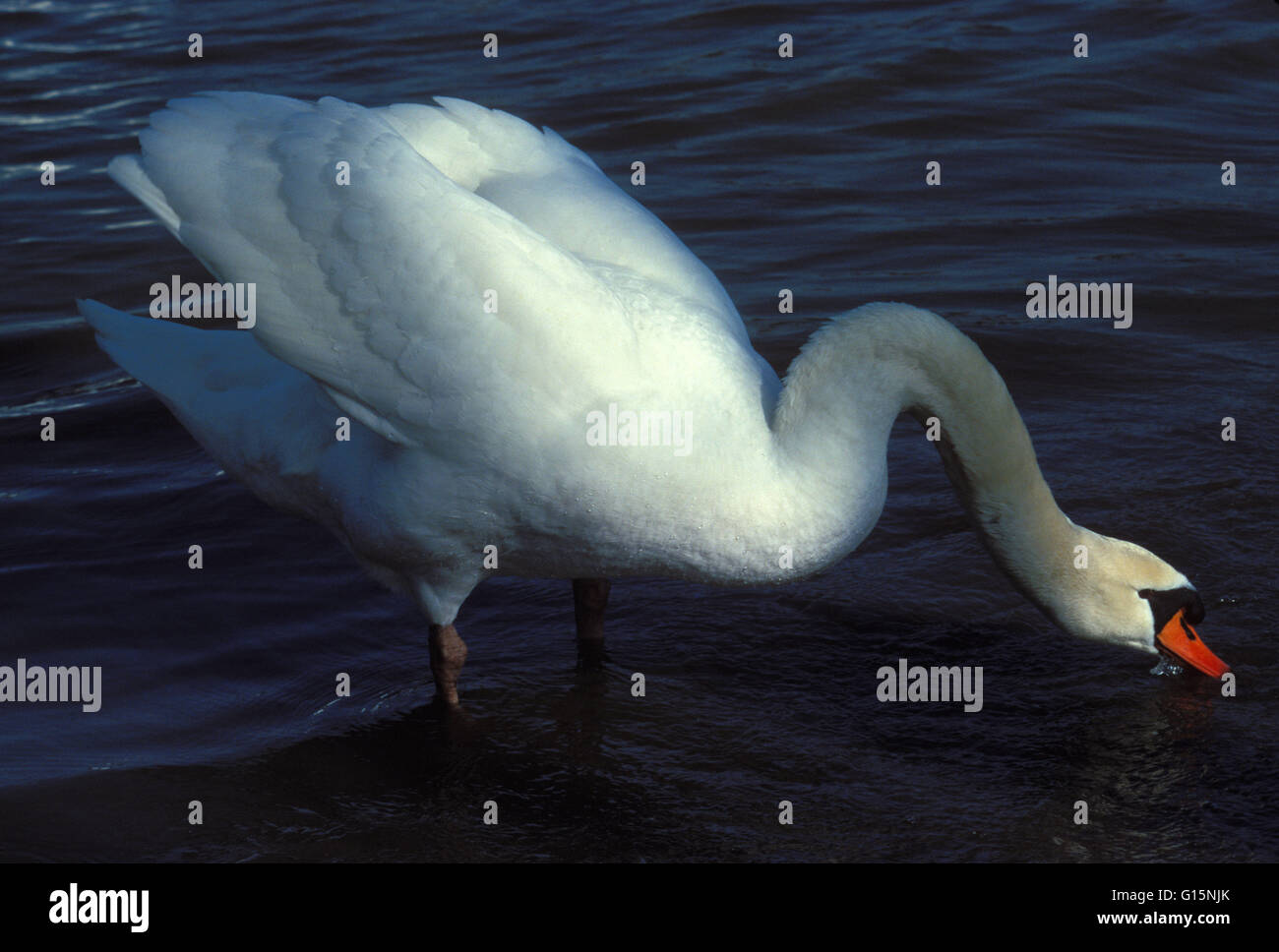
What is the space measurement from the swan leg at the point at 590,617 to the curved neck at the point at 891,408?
1.32 m

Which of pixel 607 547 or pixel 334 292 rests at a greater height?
pixel 334 292

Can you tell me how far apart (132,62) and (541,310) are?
31.2 feet

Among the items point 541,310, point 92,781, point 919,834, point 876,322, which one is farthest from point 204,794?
point 876,322

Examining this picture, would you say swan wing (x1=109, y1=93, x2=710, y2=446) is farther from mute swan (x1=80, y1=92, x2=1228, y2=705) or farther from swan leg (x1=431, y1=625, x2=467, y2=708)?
swan leg (x1=431, y1=625, x2=467, y2=708)

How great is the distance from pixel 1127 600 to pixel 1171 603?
130mm

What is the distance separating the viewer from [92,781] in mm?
4871

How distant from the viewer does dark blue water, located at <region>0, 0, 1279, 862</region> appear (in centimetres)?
461

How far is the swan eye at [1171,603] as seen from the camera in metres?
4.62

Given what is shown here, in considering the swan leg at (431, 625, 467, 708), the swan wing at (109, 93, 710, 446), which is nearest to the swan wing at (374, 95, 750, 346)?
the swan wing at (109, 93, 710, 446)

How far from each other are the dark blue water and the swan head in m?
0.31

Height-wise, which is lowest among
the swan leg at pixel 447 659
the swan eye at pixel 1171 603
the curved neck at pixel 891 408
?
the swan leg at pixel 447 659

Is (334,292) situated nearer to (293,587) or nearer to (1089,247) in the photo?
(293,587)

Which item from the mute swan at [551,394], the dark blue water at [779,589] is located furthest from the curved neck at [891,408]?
the dark blue water at [779,589]

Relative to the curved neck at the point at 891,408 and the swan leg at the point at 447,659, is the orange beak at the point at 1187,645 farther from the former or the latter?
the swan leg at the point at 447,659
